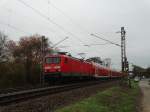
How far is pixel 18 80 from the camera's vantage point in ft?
142

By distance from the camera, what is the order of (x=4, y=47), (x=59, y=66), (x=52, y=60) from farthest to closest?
(x=4, y=47)
(x=52, y=60)
(x=59, y=66)

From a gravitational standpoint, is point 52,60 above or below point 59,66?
above

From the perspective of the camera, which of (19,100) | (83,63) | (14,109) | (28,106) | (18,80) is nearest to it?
(14,109)

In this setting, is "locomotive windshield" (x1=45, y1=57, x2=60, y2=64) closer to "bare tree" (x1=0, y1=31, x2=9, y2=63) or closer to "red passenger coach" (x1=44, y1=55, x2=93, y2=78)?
"red passenger coach" (x1=44, y1=55, x2=93, y2=78)

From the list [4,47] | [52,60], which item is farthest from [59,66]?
[4,47]

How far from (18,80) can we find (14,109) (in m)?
28.8

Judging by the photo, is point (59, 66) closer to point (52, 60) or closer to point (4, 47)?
point (52, 60)

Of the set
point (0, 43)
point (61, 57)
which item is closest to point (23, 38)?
point (0, 43)

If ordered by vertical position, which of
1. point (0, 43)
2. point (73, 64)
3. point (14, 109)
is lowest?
point (14, 109)

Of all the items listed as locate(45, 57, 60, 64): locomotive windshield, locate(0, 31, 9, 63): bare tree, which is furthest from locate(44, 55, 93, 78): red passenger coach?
locate(0, 31, 9, 63): bare tree

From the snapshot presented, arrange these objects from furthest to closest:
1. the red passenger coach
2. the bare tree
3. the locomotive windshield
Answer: the bare tree → the locomotive windshield → the red passenger coach

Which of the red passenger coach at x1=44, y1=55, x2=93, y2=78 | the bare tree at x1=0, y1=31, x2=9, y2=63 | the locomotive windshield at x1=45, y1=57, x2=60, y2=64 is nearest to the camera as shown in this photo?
the red passenger coach at x1=44, y1=55, x2=93, y2=78

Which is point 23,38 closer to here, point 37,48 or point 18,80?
point 37,48

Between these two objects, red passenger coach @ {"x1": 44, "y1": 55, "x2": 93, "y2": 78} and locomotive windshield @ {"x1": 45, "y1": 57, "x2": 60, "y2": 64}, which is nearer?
red passenger coach @ {"x1": 44, "y1": 55, "x2": 93, "y2": 78}
